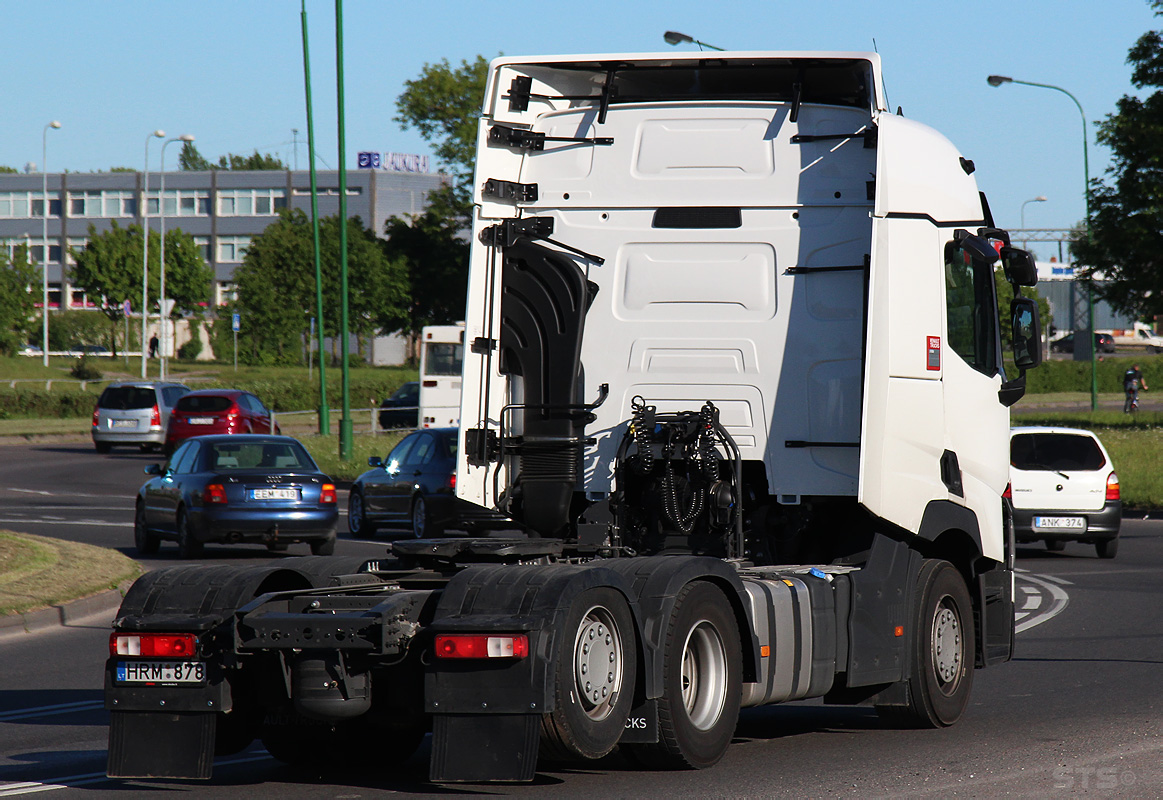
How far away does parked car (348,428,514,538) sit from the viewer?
70.3 feet

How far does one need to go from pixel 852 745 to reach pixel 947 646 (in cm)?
107

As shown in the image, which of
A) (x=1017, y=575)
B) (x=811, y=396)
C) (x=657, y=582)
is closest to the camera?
(x=657, y=582)

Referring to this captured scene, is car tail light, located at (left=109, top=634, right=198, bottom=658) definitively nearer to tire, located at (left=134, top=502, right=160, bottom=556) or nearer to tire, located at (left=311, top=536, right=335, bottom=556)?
tire, located at (left=311, top=536, right=335, bottom=556)

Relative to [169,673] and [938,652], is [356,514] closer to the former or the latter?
[938,652]

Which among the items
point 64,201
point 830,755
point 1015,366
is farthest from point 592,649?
point 64,201

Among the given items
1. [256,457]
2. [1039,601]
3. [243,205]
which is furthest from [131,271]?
[1039,601]

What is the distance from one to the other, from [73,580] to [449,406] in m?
25.6

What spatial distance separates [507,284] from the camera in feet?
29.8

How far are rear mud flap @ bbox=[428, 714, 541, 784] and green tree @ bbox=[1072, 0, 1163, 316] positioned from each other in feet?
141

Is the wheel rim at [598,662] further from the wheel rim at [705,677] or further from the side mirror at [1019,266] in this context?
the side mirror at [1019,266]

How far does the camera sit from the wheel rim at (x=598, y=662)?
6391 millimetres

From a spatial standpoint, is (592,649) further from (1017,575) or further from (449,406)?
(449,406)

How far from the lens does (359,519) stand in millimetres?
23172

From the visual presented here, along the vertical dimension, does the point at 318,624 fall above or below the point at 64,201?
below
